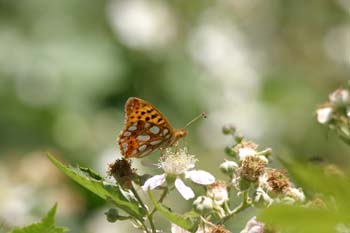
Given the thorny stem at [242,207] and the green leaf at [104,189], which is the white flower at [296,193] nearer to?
the thorny stem at [242,207]

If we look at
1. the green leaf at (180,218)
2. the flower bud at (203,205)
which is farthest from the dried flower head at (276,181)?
the green leaf at (180,218)

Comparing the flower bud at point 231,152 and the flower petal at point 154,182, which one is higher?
the flower bud at point 231,152

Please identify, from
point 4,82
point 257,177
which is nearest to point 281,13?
point 4,82

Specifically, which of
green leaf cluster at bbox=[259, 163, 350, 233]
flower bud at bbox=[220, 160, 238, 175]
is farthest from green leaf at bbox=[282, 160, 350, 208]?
flower bud at bbox=[220, 160, 238, 175]

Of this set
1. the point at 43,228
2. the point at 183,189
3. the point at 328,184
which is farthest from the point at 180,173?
the point at 328,184

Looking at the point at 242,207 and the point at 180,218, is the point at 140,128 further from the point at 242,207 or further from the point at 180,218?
the point at 180,218

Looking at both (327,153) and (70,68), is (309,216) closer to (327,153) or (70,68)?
(327,153)

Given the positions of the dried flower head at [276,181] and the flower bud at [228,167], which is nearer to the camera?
the dried flower head at [276,181]

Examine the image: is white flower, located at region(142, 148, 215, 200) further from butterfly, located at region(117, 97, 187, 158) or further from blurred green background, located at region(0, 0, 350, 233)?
blurred green background, located at region(0, 0, 350, 233)
